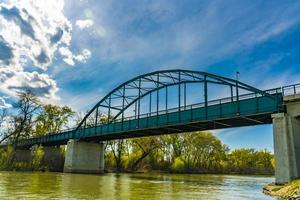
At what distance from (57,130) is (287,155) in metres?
60.6

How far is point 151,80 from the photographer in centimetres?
5753


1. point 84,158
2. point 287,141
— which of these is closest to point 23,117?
point 84,158

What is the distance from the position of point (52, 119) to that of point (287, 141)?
60399 mm

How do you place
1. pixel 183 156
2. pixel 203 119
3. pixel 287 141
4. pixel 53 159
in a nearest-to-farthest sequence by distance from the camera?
pixel 287 141, pixel 203 119, pixel 53 159, pixel 183 156

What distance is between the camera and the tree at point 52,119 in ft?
250

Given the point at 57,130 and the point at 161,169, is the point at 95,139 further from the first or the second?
the point at 161,169

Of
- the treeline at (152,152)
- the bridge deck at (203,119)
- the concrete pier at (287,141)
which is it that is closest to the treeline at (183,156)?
the treeline at (152,152)

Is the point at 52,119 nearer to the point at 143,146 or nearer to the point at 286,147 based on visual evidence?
the point at 143,146

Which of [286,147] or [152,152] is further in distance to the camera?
[152,152]

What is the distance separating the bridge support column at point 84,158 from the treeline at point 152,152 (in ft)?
19.5

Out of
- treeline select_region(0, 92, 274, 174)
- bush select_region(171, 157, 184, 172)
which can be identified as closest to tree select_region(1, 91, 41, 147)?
treeline select_region(0, 92, 274, 174)

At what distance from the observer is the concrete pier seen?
28.8 metres

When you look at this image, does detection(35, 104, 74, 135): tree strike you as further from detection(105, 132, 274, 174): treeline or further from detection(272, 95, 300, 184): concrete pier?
detection(272, 95, 300, 184): concrete pier

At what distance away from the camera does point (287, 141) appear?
96.4 feet
